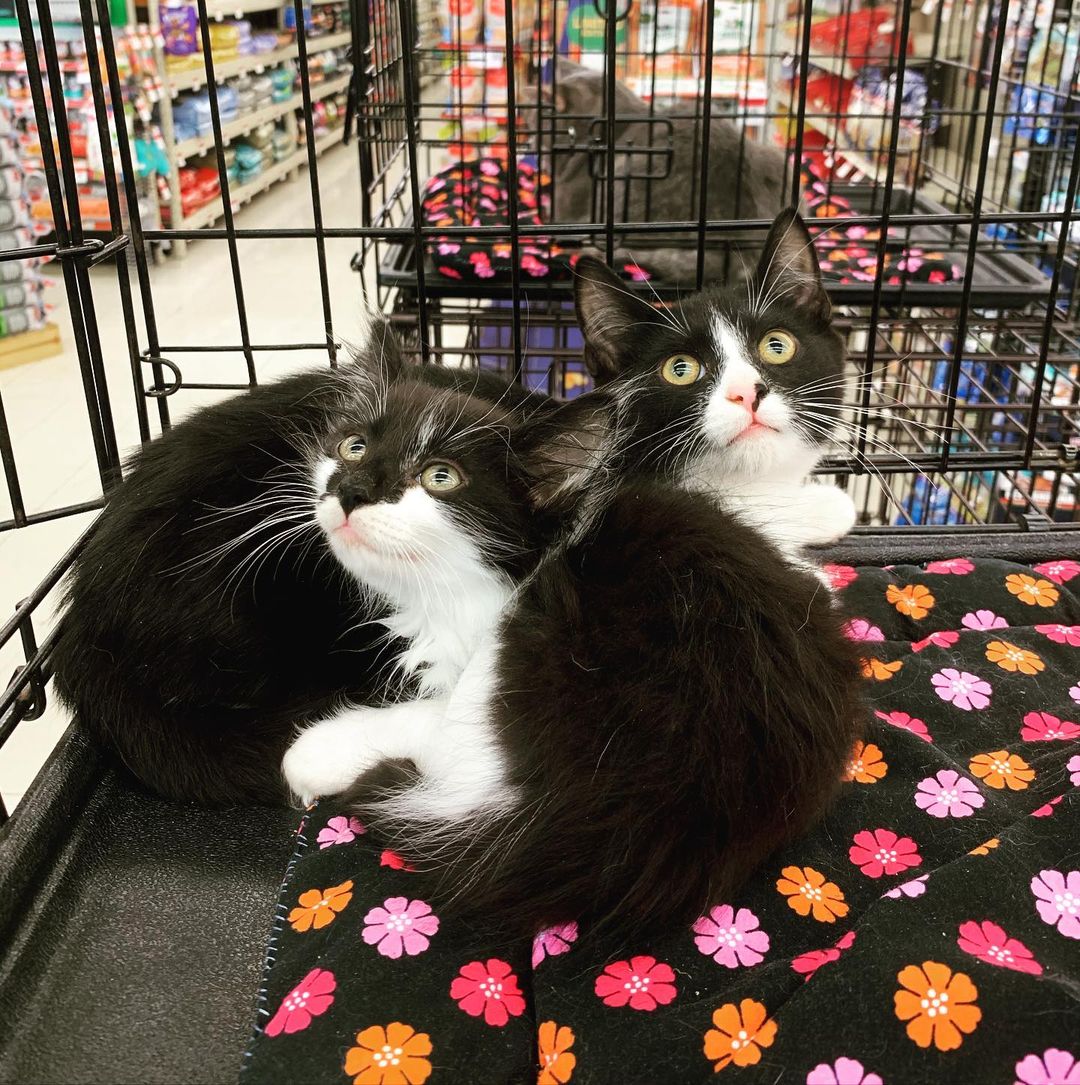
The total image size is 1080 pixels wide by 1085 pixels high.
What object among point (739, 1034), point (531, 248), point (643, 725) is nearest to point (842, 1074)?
point (739, 1034)

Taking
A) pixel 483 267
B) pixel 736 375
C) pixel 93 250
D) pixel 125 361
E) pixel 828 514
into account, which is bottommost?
pixel 125 361

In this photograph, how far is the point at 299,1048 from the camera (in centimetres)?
84

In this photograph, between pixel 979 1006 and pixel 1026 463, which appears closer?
pixel 979 1006

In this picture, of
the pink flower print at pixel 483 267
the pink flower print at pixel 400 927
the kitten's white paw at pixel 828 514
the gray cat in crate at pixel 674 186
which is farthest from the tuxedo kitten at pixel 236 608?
the gray cat in crate at pixel 674 186

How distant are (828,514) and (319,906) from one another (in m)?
0.83

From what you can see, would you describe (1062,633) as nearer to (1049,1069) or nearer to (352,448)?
(1049,1069)

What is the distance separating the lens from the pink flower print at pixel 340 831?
1060 mm

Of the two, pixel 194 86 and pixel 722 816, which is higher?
pixel 194 86

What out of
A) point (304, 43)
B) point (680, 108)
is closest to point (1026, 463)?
point (304, 43)

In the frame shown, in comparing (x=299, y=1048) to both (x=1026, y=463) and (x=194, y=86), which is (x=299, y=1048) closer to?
(x=1026, y=463)

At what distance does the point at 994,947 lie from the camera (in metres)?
0.89

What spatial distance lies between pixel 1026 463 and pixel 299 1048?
4.45ft

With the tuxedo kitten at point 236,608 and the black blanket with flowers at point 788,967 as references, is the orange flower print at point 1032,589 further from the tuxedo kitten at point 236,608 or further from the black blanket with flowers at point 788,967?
the tuxedo kitten at point 236,608

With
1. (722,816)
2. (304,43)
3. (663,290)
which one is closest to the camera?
(722,816)
